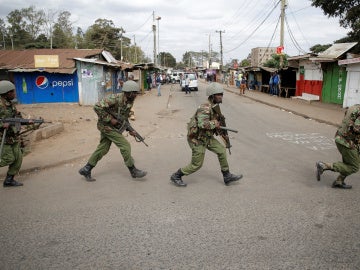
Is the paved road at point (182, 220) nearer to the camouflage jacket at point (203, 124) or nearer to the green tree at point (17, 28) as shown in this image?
the camouflage jacket at point (203, 124)

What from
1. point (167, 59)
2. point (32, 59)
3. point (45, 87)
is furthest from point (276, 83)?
point (167, 59)

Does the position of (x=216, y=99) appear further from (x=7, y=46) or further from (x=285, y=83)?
(x=7, y=46)

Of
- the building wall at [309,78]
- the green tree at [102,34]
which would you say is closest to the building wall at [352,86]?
the building wall at [309,78]

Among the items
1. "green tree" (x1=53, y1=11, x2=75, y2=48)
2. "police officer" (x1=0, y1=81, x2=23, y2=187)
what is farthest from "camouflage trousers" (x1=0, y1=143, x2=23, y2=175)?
"green tree" (x1=53, y1=11, x2=75, y2=48)

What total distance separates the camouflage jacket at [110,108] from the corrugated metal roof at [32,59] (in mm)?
13375

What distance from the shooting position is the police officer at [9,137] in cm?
478

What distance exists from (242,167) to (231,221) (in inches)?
94.4

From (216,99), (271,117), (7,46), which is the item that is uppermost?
(7,46)

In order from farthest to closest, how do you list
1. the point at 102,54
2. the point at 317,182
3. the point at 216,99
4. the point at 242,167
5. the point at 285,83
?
the point at 285,83
the point at 102,54
the point at 242,167
the point at 317,182
the point at 216,99

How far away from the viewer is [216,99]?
4676 mm

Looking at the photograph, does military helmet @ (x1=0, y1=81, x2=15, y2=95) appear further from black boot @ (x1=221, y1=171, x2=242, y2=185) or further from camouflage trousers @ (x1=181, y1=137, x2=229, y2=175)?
black boot @ (x1=221, y1=171, x2=242, y2=185)

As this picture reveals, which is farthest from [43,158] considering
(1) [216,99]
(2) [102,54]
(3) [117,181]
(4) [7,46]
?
(4) [7,46]

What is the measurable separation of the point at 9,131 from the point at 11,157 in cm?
39

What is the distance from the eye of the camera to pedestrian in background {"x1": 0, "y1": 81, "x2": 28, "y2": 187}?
4773 mm
